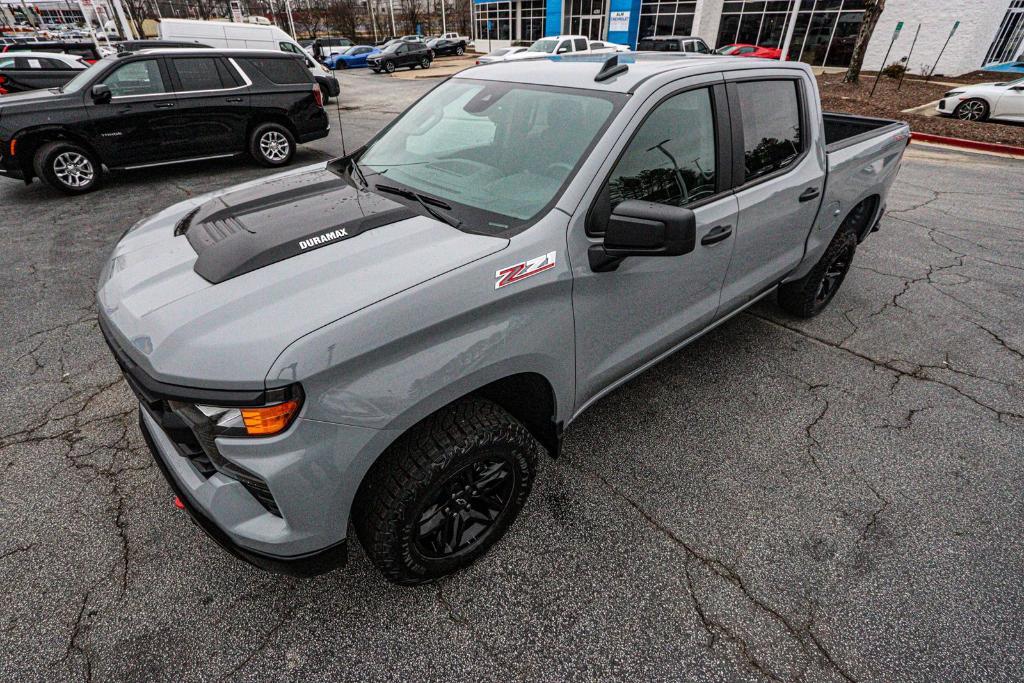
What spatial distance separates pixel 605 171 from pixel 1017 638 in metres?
2.37

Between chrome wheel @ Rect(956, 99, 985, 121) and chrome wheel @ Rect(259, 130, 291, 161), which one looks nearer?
chrome wheel @ Rect(259, 130, 291, 161)

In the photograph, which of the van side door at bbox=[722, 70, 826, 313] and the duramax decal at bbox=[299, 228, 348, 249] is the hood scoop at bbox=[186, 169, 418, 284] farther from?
the van side door at bbox=[722, 70, 826, 313]

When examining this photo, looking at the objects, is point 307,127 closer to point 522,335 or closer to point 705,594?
point 522,335

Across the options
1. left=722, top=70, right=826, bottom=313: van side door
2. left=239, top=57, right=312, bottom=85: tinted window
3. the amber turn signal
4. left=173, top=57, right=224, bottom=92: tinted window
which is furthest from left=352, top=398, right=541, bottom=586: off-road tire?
left=239, top=57, right=312, bottom=85: tinted window

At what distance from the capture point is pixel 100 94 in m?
6.55

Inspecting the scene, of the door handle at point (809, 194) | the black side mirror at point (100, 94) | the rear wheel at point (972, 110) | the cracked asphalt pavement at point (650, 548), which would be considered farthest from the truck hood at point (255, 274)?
the rear wheel at point (972, 110)

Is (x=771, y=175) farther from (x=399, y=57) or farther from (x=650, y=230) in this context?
(x=399, y=57)

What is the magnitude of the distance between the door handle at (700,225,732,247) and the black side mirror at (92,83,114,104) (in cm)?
777

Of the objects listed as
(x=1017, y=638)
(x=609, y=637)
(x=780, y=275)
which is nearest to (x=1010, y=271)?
(x=780, y=275)

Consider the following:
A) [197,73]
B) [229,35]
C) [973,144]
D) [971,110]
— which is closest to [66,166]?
[197,73]

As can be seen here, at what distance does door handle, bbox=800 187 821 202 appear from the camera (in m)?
3.09

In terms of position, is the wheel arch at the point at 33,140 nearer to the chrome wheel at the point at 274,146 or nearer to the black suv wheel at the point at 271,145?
the black suv wheel at the point at 271,145

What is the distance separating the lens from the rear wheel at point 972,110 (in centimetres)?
1198

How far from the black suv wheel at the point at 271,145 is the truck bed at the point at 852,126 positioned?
7520mm
